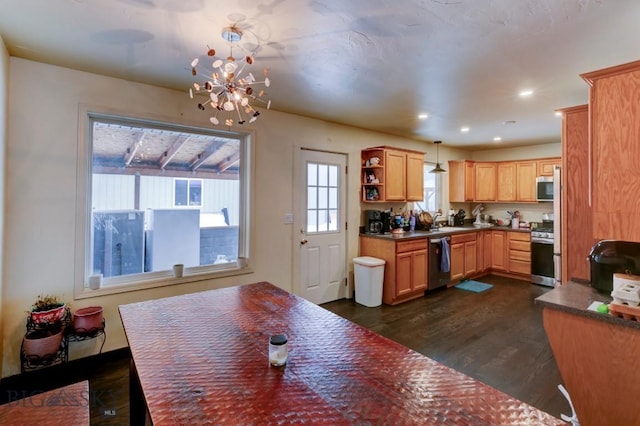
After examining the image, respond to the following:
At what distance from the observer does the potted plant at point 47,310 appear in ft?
7.28

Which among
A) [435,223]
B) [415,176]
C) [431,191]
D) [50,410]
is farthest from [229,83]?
[431,191]

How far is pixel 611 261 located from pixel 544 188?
4.04 m

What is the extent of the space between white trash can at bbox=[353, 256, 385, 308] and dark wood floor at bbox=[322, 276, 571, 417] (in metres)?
0.11

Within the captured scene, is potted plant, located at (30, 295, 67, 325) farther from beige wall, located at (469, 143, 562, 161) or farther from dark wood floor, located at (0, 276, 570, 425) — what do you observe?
beige wall, located at (469, 143, 562, 161)

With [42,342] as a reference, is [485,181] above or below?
above

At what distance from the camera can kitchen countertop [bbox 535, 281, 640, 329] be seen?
59.8 inches

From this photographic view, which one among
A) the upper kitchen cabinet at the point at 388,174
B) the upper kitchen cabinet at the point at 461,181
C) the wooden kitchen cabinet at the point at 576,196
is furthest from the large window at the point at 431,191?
the wooden kitchen cabinet at the point at 576,196

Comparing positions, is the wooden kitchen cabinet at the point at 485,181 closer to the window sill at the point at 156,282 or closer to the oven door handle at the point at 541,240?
the oven door handle at the point at 541,240

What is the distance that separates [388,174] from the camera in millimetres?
4430

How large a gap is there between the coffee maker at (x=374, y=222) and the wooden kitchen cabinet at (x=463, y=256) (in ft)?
4.16

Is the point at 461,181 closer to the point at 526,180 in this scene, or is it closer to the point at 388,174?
the point at 526,180

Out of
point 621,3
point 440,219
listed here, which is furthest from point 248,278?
point 440,219

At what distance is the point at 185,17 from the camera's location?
175 centimetres

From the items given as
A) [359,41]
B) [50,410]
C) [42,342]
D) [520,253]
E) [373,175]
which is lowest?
[42,342]
